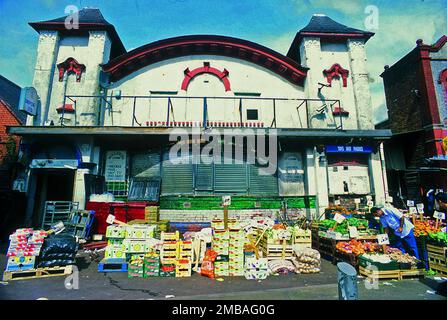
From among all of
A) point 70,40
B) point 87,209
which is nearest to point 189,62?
point 70,40

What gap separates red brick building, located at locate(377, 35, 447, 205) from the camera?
1438cm

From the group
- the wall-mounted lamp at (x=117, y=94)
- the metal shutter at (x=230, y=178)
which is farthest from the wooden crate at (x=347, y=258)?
the wall-mounted lamp at (x=117, y=94)

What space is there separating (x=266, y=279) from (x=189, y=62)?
38.0 feet

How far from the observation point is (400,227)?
743 cm

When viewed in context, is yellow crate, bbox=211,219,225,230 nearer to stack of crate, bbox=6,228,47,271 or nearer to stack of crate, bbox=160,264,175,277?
stack of crate, bbox=160,264,175,277

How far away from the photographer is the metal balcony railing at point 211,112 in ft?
40.7

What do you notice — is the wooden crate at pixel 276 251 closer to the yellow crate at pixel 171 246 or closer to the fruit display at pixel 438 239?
the yellow crate at pixel 171 246

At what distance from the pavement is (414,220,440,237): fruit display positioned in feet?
6.21

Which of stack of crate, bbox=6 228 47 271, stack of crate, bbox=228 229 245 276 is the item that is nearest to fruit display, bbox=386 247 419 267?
stack of crate, bbox=228 229 245 276

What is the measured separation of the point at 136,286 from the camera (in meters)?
5.74

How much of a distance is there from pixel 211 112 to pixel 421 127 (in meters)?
14.2

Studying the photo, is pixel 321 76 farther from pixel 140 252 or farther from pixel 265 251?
pixel 140 252

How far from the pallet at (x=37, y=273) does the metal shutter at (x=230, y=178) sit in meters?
6.49

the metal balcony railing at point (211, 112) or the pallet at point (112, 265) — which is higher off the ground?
the metal balcony railing at point (211, 112)
